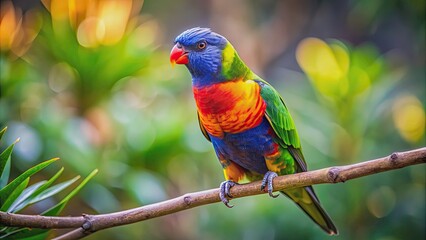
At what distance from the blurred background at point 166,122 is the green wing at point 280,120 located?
1.00 metres

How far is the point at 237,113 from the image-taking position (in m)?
1.74

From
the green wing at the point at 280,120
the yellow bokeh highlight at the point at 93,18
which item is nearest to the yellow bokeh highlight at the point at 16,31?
the yellow bokeh highlight at the point at 93,18

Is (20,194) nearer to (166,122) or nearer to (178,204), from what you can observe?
(178,204)

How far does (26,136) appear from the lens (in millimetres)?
2840

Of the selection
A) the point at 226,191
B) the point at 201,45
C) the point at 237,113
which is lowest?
the point at 226,191

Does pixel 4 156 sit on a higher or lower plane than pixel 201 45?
lower

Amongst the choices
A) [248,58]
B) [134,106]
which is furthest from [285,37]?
[134,106]

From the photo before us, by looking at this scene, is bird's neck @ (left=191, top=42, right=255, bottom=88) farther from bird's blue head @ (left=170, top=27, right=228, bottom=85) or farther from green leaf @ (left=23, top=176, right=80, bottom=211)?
green leaf @ (left=23, top=176, right=80, bottom=211)

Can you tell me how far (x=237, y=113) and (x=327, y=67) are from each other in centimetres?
139

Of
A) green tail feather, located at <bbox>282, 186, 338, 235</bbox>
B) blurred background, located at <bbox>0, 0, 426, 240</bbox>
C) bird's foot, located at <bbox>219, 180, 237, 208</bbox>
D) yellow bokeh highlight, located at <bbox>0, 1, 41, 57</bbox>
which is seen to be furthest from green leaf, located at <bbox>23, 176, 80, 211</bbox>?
yellow bokeh highlight, located at <bbox>0, 1, 41, 57</bbox>

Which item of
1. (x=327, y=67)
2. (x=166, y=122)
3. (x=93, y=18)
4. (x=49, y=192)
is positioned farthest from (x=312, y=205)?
(x=93, y=18)

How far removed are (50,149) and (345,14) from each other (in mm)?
3383

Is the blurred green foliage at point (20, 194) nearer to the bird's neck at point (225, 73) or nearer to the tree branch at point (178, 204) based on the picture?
the tree branch at point (178, 204)

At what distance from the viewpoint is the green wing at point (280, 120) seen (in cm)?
180
